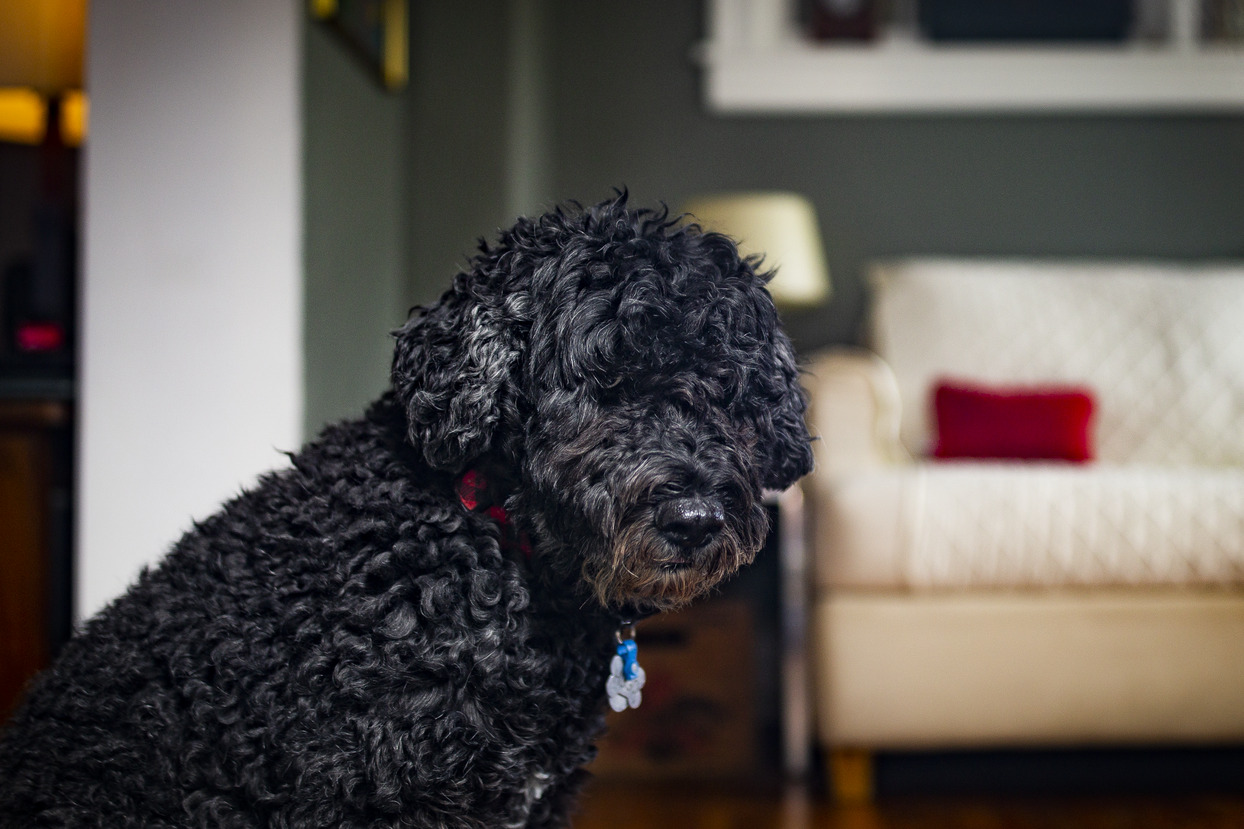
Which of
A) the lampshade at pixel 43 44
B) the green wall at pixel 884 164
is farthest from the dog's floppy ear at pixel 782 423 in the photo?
the green wall at pixel 884 164

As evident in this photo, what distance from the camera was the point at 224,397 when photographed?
1.77 meters

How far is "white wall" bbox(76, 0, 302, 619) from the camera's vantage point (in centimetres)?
174

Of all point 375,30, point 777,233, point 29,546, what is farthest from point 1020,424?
point 29,546

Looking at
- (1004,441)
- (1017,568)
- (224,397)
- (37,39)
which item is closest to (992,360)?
(1004,441)

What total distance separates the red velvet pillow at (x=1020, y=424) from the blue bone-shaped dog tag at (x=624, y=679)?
1964mm

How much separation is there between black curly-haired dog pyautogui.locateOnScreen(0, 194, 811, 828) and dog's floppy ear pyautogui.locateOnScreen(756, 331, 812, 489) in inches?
0.8

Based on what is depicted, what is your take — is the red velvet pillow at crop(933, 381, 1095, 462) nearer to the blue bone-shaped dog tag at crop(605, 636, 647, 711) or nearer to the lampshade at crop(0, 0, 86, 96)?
the blue bone-shaped dog tag at crop(605, 636, 647, 711)

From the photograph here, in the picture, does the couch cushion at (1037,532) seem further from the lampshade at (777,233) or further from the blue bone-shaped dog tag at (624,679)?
the blue bone-shaped dog tag at (624,679)

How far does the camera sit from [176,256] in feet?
5.77

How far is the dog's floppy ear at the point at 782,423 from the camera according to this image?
90 cm

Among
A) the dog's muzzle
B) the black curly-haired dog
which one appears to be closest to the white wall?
the black curly-haired dog

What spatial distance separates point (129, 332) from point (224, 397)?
0.66 ft

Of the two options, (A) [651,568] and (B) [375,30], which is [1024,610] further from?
(B) [375,30]

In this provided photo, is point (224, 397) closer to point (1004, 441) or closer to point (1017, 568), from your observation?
point (1017, 568)
